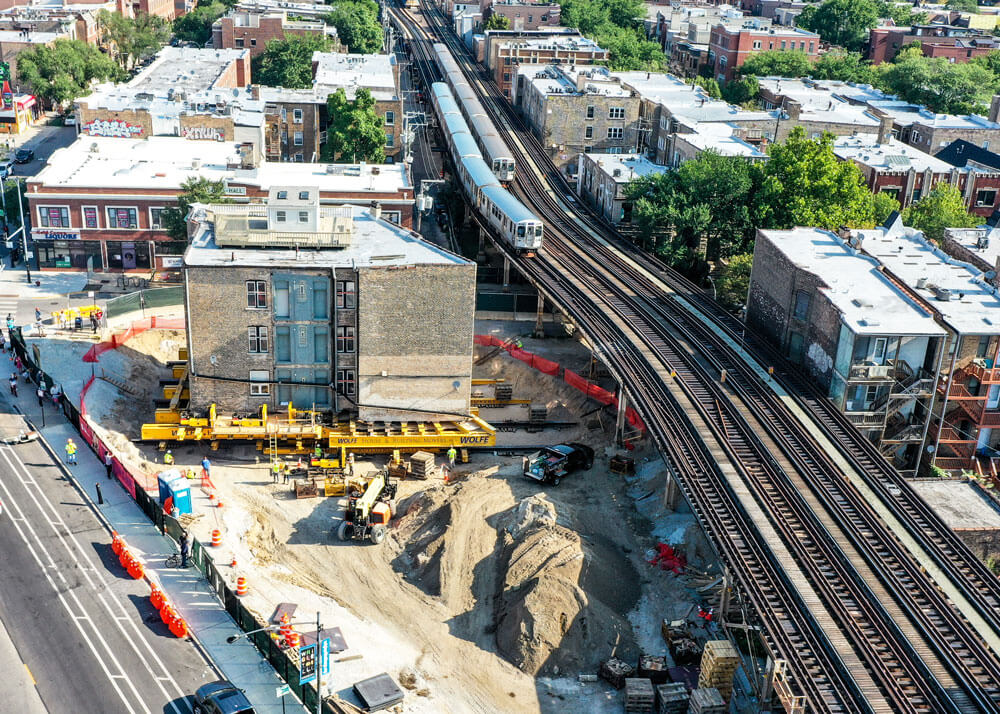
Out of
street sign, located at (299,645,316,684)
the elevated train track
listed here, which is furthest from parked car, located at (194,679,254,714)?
the elevated train track

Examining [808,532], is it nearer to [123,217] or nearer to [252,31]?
[123,217]

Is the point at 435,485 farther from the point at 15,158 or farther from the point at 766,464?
the point at 15,158

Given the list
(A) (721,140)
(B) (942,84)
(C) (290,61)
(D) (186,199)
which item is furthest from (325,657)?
(B) (942,84)

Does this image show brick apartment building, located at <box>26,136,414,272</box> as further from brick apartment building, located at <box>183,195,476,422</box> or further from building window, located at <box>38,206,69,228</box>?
brick apartment building, located at <box>183,195,476,422</box>

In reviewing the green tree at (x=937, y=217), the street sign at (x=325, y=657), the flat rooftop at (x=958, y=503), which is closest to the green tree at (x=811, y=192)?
the green tree at (x=937, y=217)

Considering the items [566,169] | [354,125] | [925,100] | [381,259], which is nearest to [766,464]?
[381,259]

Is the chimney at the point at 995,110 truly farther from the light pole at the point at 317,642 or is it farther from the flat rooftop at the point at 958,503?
the light pole at the point at 317,642
